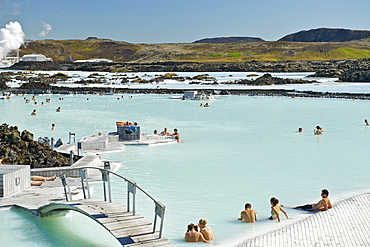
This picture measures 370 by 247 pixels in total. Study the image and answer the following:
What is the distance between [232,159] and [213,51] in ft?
347

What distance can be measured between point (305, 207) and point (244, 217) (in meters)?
1.14

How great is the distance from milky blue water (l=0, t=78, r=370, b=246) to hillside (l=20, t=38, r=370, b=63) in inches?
2860

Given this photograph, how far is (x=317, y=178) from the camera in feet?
31.8

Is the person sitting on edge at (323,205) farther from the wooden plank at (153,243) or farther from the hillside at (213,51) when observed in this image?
the hillside at (213,51)

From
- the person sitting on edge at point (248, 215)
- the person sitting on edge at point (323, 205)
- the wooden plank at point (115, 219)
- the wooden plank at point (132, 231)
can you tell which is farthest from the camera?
the person sitting on edge at point (323, 205)

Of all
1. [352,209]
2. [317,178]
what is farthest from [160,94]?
[352,209]

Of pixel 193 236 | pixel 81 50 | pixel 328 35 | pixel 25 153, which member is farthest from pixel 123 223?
pixel 328 35

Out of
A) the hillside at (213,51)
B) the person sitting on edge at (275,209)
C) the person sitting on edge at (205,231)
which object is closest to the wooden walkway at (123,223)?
the person sitting on edge at (205,231)

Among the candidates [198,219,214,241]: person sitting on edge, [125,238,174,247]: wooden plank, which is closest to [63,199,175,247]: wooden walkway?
[125,238,174,247]: wooden plank

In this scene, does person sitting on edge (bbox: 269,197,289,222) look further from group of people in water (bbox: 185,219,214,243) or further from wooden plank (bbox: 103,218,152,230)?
wooden plank (bbox: 103,218,152,230)

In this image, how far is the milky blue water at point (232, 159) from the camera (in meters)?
7.63

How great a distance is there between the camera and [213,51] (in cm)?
11569

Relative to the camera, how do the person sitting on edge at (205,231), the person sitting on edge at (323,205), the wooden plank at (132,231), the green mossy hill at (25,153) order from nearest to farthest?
the wooden plank at (132,231) < the person sitting on edge at (205,231) < the person sitting on edge at (323,205) < the green mossy hill at (25,153)

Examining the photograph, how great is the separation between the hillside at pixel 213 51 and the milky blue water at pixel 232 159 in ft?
238
